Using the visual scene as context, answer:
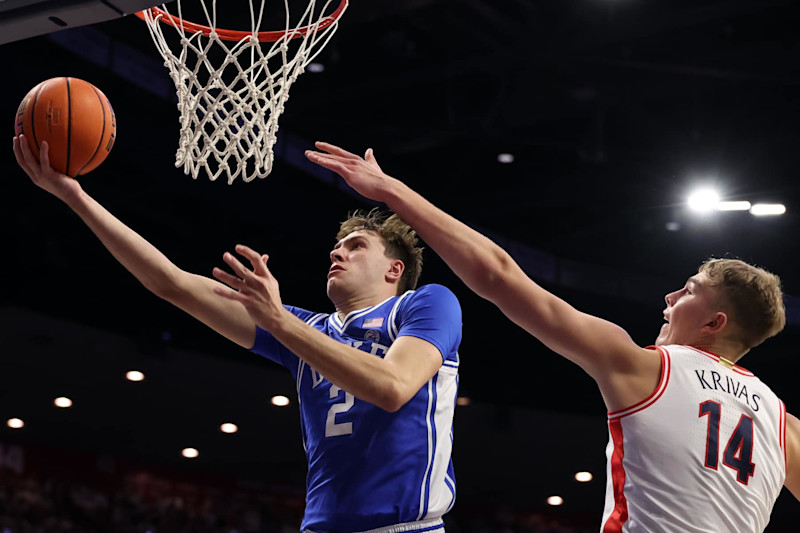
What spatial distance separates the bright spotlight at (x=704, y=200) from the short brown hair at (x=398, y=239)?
645 centimetres

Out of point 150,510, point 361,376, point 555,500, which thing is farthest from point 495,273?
point 555,500

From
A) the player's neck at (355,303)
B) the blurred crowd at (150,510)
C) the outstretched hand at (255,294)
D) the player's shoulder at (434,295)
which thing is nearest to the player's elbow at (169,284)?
the player's neck at (355,303)

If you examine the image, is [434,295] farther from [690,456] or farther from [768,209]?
[768,209]

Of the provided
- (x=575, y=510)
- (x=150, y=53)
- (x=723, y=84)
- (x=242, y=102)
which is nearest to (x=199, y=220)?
(x=150, y=53)

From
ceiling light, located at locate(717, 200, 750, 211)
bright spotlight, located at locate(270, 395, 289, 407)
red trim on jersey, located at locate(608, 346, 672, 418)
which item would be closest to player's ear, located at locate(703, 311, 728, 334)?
red trim on jersey, located at locate(608, 346, 672, 418)

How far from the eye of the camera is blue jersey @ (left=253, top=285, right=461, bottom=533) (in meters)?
2.96

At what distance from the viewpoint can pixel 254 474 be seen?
47.0 feet

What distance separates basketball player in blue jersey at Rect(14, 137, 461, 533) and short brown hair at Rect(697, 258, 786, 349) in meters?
0.84

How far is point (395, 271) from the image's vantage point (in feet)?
12.0

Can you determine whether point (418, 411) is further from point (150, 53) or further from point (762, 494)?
point (150, 53)

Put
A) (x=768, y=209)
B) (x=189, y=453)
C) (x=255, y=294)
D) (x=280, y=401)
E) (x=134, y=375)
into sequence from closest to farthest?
(x=255, y=294) < (x=768, y=209) < (x=134, y=375) < (x=280, y=401) < (x=189, y=453)

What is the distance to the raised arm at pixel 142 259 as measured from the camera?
323 cm

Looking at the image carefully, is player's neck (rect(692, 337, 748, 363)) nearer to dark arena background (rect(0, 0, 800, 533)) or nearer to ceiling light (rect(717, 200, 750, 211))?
dark arena background (rect(0, 0, 800, 533))

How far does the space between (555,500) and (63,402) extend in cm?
742
